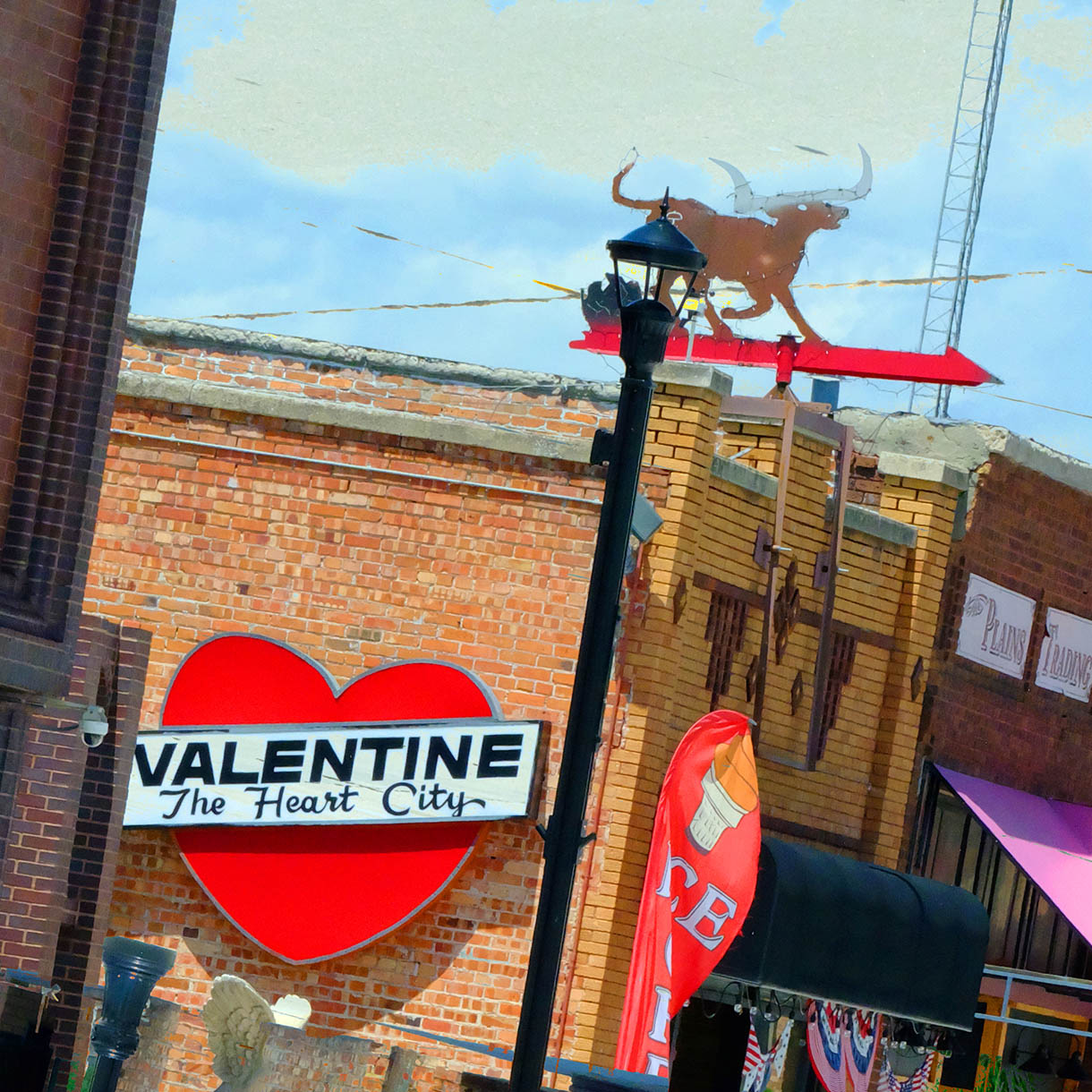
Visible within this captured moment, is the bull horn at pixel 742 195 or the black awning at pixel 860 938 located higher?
the bull horn at pixel 742 195

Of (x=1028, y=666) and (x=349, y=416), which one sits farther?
(x=1028, y=666)

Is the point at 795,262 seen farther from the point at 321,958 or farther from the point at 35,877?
the point at 35,877

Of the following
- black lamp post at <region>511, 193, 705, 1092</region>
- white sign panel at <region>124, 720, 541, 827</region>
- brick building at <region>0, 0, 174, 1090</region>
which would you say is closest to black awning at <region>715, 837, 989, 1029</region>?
white sign panel at <region>124, 720, 541, 827</region>

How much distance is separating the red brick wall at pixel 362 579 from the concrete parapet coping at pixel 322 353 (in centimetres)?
9

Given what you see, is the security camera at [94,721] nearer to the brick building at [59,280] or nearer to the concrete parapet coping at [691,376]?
the brick building at [59,280]

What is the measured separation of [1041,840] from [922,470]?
11.4ft

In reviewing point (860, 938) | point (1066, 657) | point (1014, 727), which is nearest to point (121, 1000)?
point (860, 938)

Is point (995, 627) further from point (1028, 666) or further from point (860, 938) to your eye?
point (860, 938)

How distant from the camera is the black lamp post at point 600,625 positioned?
28.3ft

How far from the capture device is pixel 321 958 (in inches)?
559

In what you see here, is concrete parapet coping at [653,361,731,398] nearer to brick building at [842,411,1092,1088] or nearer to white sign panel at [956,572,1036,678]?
brick building at [842,411,1092,1088]

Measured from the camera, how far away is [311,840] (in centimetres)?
1444

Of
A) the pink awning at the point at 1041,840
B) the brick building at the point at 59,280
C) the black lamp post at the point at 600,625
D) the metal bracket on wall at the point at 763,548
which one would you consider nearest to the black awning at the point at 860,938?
the pink awning at the point at 1041,840

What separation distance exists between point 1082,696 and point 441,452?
25.1 ft
